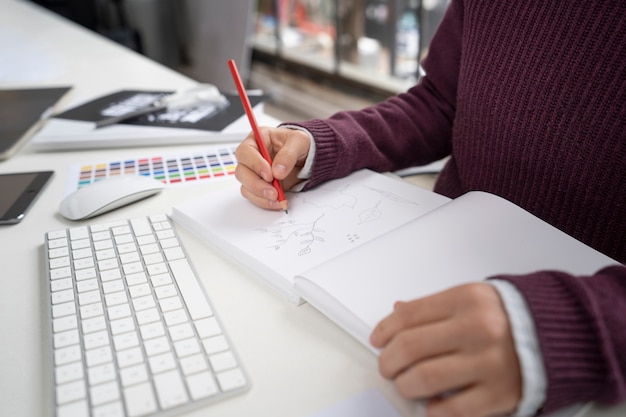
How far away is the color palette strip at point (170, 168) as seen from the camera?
76 cm

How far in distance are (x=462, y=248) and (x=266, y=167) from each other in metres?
0.25

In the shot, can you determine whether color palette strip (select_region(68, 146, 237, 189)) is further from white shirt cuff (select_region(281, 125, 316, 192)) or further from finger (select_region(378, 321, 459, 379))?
finger (select_region(378, 321, 459, 379))

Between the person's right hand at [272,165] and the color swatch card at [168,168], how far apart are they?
130 millimetres

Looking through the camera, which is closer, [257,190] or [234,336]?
[234,336]

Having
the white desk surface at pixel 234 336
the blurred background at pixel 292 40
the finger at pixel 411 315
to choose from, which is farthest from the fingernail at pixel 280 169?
the blurred background at pixel 292 40

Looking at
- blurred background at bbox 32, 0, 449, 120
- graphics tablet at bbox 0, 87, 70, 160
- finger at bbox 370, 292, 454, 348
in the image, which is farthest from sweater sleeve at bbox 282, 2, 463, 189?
blurred background at bbox 32, 0, 449, 120

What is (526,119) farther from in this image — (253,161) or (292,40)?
(292,40)

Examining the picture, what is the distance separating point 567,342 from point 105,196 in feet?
1.79

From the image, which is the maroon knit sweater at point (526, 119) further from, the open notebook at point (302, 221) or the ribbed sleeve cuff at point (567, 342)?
the ribbed sleeve cuff at point (567, 342)

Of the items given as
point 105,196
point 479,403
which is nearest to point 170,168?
point 105,196

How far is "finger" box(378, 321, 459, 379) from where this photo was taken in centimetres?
35

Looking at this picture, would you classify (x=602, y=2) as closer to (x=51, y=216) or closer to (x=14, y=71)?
(x=51, y=216)

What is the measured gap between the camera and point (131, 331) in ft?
1.42

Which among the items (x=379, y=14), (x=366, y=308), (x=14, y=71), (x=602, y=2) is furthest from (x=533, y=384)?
(x=379, y=14)
